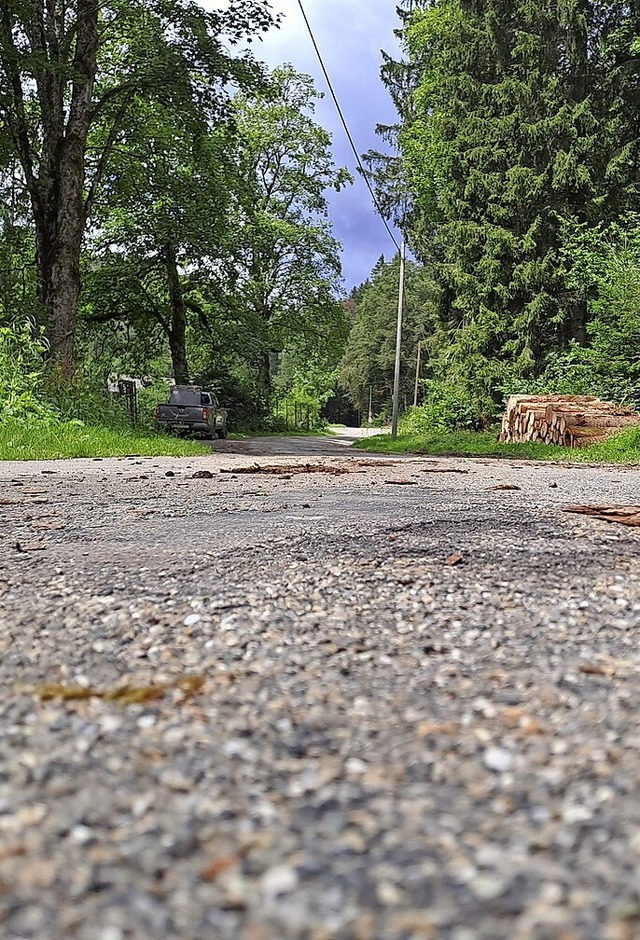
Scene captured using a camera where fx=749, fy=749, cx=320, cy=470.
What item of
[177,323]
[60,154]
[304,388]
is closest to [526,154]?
[177,323]

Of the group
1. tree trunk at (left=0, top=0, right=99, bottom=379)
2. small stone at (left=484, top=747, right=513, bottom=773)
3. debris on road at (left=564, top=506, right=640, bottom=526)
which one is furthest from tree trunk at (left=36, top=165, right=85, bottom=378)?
small stone at (left=484, top=747, right=513, bottom=773)

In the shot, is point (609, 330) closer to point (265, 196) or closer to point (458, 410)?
point (458, 410)

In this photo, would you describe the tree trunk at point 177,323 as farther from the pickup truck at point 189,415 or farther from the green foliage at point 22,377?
the green foliage at point 22,377

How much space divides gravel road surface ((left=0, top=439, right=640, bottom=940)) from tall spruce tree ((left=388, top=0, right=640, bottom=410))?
17931 millimetres

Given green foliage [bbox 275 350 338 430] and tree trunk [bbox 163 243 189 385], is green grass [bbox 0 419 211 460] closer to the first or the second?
tree trunk [bbox 163 243 189 385]

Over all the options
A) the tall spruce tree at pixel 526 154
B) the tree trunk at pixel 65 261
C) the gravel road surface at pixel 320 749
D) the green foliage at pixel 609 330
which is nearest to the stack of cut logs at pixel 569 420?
the green foliage at pixel 609 330

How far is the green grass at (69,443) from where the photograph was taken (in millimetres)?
7418

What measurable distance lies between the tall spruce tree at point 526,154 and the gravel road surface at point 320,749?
17.9 meters

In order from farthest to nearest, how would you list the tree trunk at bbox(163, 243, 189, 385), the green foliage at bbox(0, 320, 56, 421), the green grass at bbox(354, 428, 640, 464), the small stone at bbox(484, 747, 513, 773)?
the tree trunk at bbox(163, 243, 189, 385) → the green grass at bbox(354, 428, 640, 464) → the green foliage at bbox(0, 320, 56, 421) → the small stone at bbox(484, 747, 513, 773)

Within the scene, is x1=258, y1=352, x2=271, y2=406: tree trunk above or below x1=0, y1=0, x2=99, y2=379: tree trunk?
below

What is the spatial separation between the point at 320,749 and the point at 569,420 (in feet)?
37.7

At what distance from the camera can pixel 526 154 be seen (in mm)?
19422

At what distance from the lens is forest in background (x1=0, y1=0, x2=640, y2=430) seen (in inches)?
495

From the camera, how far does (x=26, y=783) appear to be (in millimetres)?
852
